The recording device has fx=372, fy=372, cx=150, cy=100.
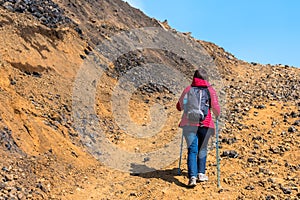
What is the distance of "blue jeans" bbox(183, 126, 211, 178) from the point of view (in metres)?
8.03

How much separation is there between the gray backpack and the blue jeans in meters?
0.24

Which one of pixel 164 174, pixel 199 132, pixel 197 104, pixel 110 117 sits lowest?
pixel 110 117

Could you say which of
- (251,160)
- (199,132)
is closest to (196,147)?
(199,132)

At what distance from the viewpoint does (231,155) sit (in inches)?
387

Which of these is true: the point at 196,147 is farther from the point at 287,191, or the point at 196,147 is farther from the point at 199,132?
the point at 287,191

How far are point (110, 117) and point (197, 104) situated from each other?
6587 millimetres

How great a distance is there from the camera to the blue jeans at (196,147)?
803 centimetres

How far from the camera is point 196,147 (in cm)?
813

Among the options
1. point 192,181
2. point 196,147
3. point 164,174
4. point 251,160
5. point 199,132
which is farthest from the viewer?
point 251,160

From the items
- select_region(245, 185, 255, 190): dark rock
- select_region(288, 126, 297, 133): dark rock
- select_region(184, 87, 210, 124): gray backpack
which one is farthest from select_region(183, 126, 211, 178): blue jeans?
select_region(288, 126, 297, 133): dark rock

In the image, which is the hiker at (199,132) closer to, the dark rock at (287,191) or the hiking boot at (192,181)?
the hiking boot at (192,181)

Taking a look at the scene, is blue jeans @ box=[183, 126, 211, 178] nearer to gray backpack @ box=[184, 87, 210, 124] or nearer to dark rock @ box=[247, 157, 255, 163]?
gray backpack @ box=[184, 87, 210, 124]

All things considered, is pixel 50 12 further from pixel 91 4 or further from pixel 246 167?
pixel 246 167

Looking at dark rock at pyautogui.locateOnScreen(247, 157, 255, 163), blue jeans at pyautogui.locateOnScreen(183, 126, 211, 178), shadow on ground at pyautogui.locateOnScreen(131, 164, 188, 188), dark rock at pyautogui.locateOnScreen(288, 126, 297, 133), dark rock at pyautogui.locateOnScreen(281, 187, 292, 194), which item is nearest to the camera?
dark rock at pyautogui.locateOnScreen(281, 187, 292, 194)
